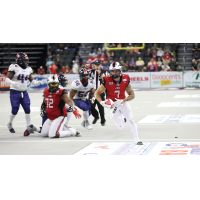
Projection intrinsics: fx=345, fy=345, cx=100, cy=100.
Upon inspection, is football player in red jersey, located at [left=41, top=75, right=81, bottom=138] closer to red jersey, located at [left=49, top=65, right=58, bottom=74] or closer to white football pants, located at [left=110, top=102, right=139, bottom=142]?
white football pants, located at [left=110, top=102, right=139, bottom=142]

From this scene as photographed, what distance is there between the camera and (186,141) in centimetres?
807

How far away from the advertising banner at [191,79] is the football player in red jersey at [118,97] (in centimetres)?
1874

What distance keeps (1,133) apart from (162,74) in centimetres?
1833

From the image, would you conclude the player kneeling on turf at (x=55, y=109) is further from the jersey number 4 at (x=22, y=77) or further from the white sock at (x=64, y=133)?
the jersey number 4 at (x=22, y=77)

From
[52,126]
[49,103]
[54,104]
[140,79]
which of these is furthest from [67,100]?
[140,79]

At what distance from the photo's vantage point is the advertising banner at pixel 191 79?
25562 mm

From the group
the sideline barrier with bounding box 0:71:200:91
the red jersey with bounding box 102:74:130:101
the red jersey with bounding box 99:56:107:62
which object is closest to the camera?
the red jersey with bounding box 102:74:130:101

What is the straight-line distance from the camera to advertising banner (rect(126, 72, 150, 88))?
26.6m

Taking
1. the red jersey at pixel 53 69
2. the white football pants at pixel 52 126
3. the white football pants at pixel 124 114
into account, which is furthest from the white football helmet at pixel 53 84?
the red jersey at pixel 53 69

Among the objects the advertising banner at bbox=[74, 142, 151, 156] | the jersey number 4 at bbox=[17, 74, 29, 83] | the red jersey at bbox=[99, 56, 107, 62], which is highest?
the red jersey at bbox=[99, 56, 107, 62]

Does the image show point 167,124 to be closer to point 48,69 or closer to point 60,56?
point 48,69

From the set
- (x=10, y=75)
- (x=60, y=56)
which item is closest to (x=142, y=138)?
(x=10, y=75)

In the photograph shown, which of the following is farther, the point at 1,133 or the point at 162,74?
the point at 162,74

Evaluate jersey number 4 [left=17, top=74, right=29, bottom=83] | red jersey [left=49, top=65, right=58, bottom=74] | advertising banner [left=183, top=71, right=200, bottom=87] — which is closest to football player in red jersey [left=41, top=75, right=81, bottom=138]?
jersey number 4 [left=17, top=74, right=29, bottom=83]
